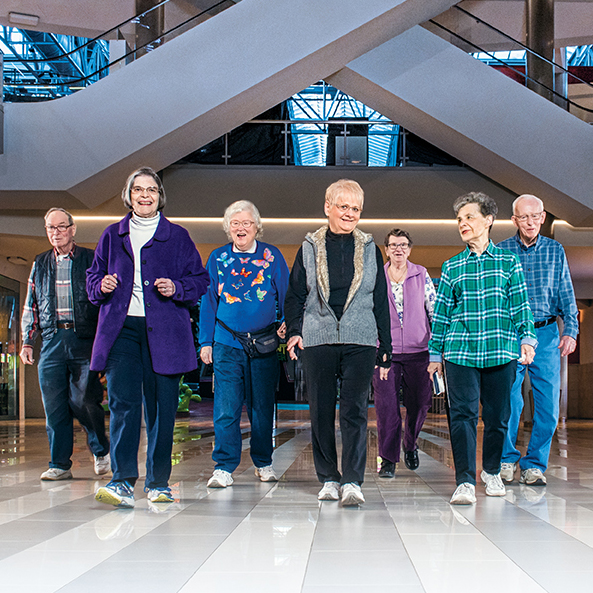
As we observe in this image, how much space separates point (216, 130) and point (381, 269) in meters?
6.93

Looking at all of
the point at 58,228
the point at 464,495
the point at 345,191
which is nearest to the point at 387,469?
the point at 464,495

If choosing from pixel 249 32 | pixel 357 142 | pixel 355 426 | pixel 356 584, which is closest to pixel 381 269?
pixel 355 426

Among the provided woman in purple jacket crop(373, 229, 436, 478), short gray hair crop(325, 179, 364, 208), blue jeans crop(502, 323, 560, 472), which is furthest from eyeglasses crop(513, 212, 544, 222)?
short gray hair crop(325, 179, 364, 208)

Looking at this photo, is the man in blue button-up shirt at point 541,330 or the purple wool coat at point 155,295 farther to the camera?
the man in blue button-up shirt at point 541,330

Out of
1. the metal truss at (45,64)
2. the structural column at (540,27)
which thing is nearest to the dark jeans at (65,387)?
the metal truss at (45,64)

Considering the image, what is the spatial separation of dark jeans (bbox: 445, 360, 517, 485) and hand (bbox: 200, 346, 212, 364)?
1.60 meters

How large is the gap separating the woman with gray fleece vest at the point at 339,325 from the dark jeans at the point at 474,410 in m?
0.44

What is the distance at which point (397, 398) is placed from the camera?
5.45 meters

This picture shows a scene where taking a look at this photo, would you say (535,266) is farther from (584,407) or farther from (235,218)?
(584,407)

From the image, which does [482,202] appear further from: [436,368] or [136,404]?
[136,404]

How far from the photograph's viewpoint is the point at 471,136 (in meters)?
10.5

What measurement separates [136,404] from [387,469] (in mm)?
2230

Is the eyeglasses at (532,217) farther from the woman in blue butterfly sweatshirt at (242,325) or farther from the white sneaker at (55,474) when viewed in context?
the white sneaker at (55,474)

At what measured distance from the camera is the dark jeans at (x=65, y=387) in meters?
5.09
